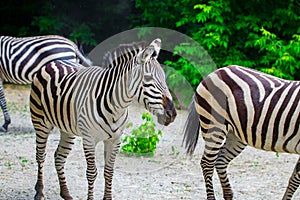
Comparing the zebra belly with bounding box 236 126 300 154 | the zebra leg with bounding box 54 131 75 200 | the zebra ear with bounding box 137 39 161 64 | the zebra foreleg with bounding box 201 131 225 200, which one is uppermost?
the zebra ear with bounding box 137 39 161 64

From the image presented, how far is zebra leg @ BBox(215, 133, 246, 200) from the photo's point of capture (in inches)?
191

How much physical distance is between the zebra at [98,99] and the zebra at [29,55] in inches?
114

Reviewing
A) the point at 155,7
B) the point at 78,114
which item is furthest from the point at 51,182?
the point at 155,7

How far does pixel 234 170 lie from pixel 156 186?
4.17ft

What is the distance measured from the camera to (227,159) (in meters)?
4.87

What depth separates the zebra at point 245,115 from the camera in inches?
171

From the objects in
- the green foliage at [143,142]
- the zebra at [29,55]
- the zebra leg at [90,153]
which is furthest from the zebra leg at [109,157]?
the zebra at [29,55]

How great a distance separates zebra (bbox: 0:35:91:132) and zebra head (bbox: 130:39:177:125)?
3776mm

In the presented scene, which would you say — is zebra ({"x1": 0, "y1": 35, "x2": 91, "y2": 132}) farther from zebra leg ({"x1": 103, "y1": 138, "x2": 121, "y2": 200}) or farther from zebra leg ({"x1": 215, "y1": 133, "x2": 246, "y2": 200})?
zebra leg ({"x1": 215, "y1": 133, "x2": 246, "y2": 200})

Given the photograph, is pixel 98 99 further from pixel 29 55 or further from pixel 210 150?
pixel 29 55

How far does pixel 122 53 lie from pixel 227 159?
59.5 inches

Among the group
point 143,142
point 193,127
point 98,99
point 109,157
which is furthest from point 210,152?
point 143,142

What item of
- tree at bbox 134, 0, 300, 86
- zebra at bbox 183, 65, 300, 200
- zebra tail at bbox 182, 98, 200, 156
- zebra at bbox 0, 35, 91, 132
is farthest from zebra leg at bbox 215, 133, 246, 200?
tree at bbox 134, 0, 300, 86

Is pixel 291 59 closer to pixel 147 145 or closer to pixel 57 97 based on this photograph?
pixel 147 145
